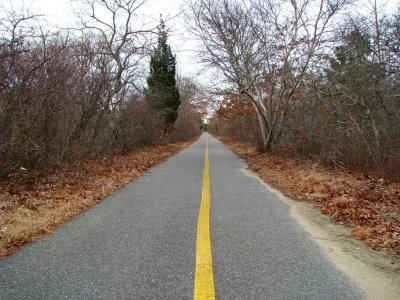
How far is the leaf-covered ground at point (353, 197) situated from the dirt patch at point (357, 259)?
224 mm

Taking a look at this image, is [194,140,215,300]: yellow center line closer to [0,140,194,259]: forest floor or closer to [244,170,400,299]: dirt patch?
[244,170,400,299]: dirt patch

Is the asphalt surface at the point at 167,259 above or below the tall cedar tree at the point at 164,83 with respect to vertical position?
below

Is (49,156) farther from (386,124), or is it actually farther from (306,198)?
(386,124)

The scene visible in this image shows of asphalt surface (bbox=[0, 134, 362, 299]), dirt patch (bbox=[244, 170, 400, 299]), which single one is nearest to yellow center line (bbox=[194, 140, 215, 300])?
asphalt surface (bbox=[0, 134, 362, 299])

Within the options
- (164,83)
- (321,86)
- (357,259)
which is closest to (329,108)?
(321,86)

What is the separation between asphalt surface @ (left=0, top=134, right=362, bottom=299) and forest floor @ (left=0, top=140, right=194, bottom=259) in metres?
0.28

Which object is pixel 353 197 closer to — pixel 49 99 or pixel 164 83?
pixel 49 99

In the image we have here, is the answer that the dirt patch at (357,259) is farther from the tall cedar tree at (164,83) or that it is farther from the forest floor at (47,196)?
the tall cedar tree at (164,83)

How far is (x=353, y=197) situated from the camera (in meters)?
7.05

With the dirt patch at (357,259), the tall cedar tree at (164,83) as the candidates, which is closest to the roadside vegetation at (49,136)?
the dirt patch at (357,259)

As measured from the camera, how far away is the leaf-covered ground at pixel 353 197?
4.85 m

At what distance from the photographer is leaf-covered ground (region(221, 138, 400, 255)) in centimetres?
485

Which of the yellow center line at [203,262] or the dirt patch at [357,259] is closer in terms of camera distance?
the yellow center line at [203,262]

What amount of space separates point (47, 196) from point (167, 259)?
454 cm
